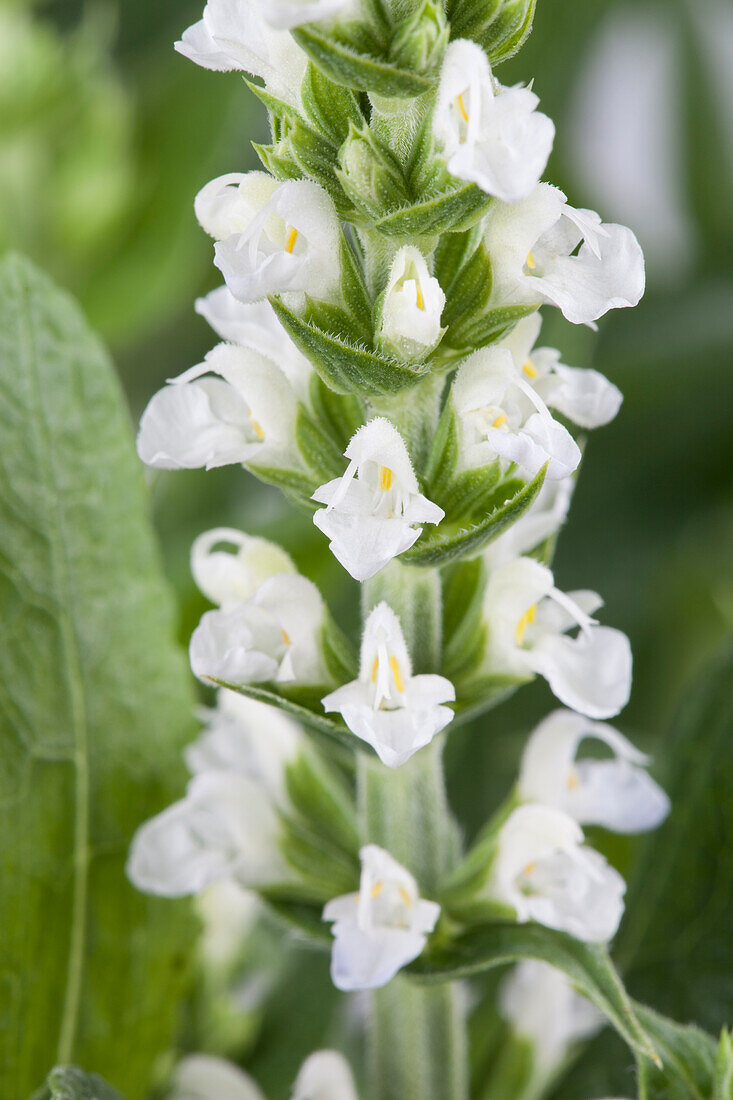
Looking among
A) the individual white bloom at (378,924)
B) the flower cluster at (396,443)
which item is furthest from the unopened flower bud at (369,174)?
the individual white bloom at (378,924)

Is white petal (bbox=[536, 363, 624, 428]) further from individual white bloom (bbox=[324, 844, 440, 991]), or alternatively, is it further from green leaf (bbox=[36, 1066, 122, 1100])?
green leaf (bbox=[36, 1066, 122, 1100])

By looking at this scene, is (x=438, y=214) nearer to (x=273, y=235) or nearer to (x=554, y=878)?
(x=273, y=235)

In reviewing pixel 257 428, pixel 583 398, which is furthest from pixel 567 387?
pixel 257 428

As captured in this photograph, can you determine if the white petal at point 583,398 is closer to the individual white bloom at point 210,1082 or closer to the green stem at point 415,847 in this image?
the green stem at point 415,847

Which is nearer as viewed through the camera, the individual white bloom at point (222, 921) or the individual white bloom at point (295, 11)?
the individual white bloom at point (295, 11)

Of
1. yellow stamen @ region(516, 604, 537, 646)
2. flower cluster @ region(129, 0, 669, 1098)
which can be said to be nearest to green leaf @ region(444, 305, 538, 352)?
flower cluster @ region(129, 0, 669, 1098)

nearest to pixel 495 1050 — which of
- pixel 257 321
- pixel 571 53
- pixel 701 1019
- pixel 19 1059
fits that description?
pixel 701 1019
